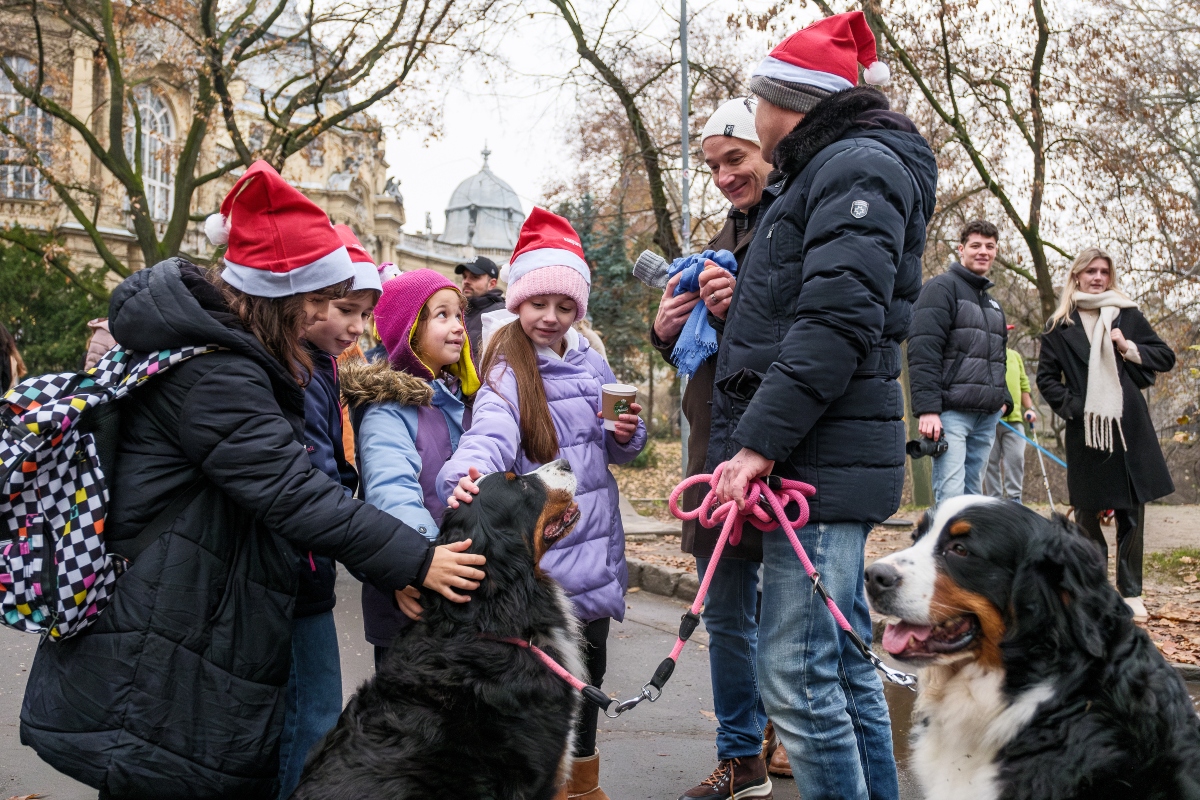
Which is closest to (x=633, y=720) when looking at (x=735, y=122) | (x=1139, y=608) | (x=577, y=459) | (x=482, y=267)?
(x=577, y=459)

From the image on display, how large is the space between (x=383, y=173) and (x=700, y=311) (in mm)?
55766

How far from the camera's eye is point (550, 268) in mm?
3756

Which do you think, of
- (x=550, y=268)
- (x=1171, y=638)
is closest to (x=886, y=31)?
(x=1171, y=638)

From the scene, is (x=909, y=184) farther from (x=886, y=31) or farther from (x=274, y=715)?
(x=886, y=31)

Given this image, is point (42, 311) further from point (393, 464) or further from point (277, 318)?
point (277, 318)

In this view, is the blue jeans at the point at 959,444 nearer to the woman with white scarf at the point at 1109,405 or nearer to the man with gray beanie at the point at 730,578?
the woman with white scarf at the point at 1109,405

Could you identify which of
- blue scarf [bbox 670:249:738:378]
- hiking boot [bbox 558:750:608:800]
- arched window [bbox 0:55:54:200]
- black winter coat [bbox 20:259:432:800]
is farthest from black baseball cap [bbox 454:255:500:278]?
arched window [bbox 0:55:54:200]

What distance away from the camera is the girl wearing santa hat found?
2451 mm

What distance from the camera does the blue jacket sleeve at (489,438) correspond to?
321cm

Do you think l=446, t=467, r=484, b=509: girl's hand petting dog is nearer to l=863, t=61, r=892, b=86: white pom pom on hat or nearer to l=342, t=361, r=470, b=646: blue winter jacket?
l=342, t=361, r=470, b=646: blue winter jacket

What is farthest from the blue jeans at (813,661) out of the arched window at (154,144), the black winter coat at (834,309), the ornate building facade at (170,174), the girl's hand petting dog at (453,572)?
the arched window at (154,144)

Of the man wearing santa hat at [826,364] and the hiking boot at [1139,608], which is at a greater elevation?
the man wearing santa hat at [826,364]

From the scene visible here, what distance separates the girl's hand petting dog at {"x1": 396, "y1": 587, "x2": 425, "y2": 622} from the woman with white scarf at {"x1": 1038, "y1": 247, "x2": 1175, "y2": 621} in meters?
5.62

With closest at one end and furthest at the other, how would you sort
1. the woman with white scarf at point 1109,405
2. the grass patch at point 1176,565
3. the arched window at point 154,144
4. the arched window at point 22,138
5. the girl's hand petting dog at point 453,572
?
the girl's hand petting dog at point 453,572, the woman with white scarf at point 1109,405, the grass patch at point 1176,565, the arched window at point 22,138, the arched window at point 154,144
